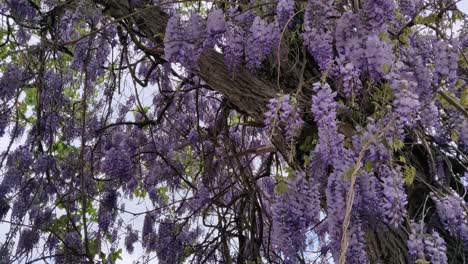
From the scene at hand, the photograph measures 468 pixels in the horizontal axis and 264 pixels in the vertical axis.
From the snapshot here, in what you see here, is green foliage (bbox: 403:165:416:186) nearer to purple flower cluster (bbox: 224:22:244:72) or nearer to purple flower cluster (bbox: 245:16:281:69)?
purple flower cluster (bbox: 245:16:281:69)

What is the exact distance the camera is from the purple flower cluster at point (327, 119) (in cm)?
192

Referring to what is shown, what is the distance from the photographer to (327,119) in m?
1.92

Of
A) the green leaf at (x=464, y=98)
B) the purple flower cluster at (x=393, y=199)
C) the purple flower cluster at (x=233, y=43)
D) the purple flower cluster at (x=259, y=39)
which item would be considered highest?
the purple flower cluster at (x=233, y=43)

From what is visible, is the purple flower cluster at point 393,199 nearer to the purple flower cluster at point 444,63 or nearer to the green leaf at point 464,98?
the purple flower cluster at point 444,63

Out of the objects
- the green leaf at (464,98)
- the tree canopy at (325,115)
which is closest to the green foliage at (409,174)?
the tree canopy at (325,115)

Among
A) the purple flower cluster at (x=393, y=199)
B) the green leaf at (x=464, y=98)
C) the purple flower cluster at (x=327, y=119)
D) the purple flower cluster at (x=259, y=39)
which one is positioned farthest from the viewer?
the purple flower cluster at (x=259, y=39)

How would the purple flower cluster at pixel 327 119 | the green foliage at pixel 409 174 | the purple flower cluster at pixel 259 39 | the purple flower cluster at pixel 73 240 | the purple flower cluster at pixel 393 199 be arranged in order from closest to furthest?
the purple flower cluster at pixel 393 199
the purple flower cluster at pixel 327 119
the green foliage at pixel 409 174
the purple flower cluster at pixel 259 39
the purple flower cluster at pixel 73 240

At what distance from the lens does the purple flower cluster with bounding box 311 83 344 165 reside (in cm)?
192

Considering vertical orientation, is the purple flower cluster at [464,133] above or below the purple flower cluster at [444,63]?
below

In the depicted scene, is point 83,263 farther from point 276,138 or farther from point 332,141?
point 332,141

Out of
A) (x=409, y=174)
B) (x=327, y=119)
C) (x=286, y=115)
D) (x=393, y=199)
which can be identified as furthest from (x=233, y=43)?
(x=393, y=199)

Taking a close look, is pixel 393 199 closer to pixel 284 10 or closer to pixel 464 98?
pixel 464 98

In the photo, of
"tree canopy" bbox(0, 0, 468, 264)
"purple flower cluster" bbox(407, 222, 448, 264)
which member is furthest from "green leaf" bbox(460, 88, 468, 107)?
"purple flower cluster" bbox(407, 222, 448, 264)

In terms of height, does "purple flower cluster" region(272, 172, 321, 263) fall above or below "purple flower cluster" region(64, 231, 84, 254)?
below
